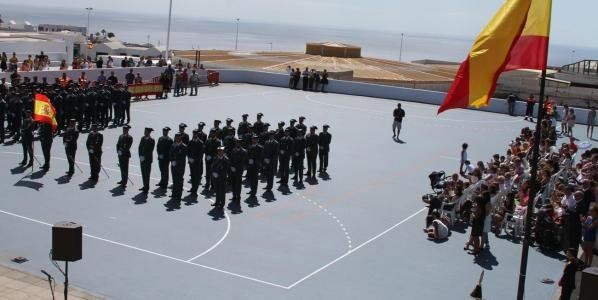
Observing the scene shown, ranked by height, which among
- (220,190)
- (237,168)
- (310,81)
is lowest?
(220,190)

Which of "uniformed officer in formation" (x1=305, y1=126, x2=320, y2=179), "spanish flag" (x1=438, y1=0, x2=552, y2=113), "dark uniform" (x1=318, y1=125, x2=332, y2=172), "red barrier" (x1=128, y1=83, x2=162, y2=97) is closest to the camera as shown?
"spanish flag" (x1=438, y1=0, x2=552, y2=113)

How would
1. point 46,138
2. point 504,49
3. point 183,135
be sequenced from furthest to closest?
point 46,138, point 183,135, point 504,49

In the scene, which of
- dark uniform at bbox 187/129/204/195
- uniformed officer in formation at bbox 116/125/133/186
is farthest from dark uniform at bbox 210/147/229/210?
uniformed officer in formation at bbox 116/125/133/186

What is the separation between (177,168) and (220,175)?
1.15 metres

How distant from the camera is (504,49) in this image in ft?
28.2

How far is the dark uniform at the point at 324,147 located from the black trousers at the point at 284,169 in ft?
5.68

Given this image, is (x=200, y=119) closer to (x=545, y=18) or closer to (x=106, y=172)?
(x=106, y=172)

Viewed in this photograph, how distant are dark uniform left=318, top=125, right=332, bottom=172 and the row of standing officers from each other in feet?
2.80

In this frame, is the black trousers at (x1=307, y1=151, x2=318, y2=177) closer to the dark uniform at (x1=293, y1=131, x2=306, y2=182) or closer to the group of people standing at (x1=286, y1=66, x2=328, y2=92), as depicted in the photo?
the dark uniform at (x1=293, y1=131, x2=306, y2=182)

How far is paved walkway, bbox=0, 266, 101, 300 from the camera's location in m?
10.2

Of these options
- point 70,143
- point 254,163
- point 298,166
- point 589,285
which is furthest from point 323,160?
point 589,285

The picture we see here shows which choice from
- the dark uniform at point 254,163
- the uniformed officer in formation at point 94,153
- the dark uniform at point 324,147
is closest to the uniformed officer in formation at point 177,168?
the dark uniform at point 254,163

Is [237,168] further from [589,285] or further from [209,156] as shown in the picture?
[589,285]

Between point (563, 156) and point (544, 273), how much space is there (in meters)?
6.88
